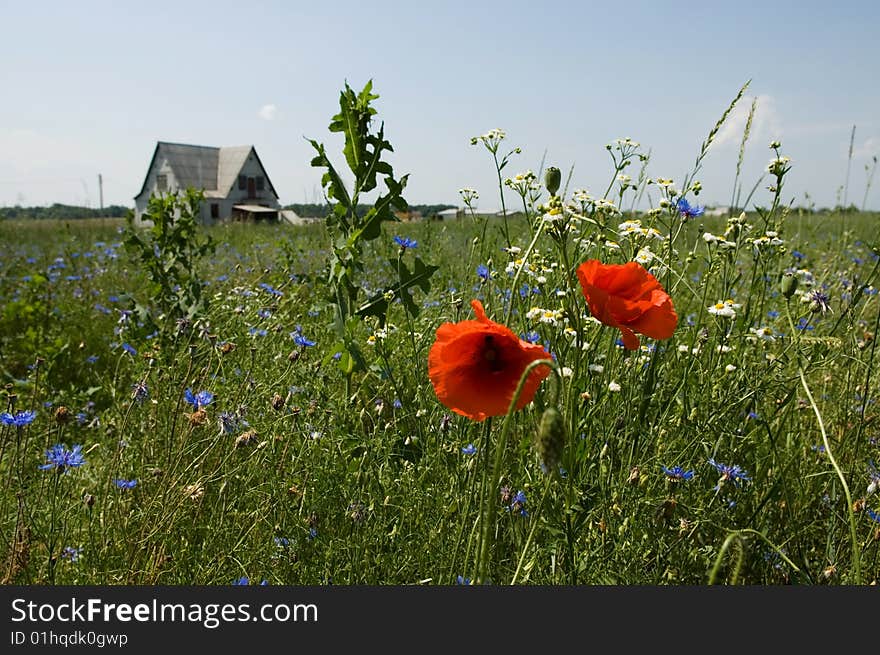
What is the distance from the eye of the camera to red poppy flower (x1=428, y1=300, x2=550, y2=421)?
1.14 m

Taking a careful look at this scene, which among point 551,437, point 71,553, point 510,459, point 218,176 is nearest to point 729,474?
point 510,459

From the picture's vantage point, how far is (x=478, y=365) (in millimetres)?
1199

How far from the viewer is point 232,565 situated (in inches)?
73.5

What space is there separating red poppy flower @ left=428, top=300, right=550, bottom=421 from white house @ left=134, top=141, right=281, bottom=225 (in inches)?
1286

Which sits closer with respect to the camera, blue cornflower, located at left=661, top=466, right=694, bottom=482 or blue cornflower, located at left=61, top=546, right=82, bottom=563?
blue cornflower, located at left=661, top=466, right=694, bottom=482

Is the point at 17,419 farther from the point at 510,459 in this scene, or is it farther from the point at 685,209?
the point at 685,209

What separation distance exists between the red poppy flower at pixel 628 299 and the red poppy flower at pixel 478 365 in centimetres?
21

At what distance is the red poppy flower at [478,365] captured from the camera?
114 centimetres

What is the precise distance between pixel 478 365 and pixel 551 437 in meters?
0.39

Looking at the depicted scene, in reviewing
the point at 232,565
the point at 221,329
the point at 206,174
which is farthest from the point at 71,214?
the point at 232,565

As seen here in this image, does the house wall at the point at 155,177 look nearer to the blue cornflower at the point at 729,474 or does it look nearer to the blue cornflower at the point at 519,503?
the blue cornflower at the point at 519,503

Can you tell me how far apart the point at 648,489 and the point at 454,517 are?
1.71 feet

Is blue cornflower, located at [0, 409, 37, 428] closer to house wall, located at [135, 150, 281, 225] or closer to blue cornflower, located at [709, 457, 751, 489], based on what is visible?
blue cornflower, located at [709, 457, 751, 489]

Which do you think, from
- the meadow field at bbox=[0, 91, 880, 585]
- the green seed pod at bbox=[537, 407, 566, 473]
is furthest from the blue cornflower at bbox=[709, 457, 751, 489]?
the green seed pod at bbox=[537, 407, 566, 473]
